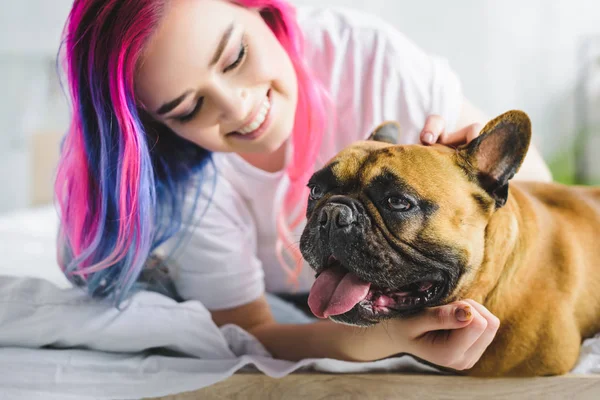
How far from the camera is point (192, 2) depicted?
0.95m

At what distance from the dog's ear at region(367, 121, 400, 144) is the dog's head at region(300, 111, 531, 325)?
0.48 ft

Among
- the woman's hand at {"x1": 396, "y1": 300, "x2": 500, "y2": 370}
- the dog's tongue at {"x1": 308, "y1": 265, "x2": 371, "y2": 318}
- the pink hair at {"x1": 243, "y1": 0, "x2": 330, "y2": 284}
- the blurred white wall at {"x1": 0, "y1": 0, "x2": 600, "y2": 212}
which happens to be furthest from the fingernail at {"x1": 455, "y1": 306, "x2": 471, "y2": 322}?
the blurred white wall at {"x1": 0, "y1": 0, "x2": 600, "y2": 212}

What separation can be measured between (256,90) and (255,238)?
46 centimetres

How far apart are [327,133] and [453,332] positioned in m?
0.63

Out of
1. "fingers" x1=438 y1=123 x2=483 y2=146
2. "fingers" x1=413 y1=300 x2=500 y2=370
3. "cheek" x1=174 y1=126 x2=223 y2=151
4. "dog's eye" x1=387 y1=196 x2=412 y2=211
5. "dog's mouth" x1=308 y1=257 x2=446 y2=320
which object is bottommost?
"fingers" x1=413 y1=300 x2=500 y2=370

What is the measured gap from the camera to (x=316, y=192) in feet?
2.75

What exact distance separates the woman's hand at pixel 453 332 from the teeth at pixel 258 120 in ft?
1.46

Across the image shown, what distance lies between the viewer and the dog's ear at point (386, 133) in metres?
0.94

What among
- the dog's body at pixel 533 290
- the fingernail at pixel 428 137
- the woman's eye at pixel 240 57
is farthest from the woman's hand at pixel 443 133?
the woman's eye at pixel 240 57

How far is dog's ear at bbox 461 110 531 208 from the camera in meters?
0.75

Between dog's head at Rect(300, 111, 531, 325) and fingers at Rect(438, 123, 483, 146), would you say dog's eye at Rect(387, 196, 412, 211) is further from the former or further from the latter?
fingers at Rect(438, 123, 483, 146)

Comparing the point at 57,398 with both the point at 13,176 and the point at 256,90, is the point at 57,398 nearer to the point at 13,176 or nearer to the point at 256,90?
the point at 256,90

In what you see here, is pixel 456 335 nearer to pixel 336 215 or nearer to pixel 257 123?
pixel 336 215

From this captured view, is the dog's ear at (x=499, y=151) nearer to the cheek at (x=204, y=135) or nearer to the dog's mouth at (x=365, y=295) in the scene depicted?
the dog's mouth at (x=365, y=295)
